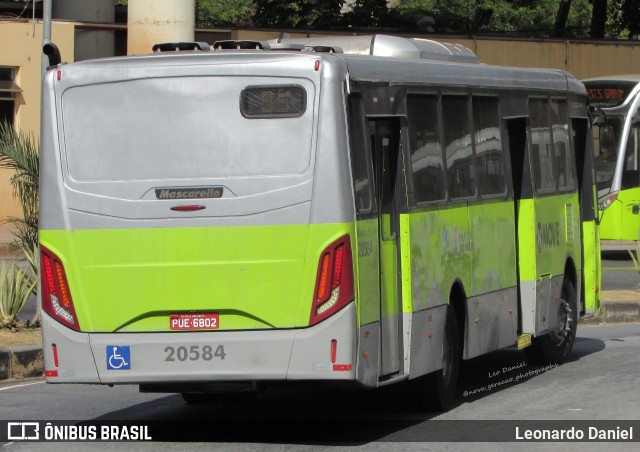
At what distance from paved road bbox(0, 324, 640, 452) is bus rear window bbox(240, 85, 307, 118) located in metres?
2.29

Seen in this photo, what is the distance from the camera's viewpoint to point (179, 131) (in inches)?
372

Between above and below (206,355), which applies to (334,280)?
above

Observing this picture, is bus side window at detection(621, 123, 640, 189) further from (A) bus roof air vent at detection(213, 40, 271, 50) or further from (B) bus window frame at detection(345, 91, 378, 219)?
(A) bus roof air vent at detection(213, 40, 271, 50)

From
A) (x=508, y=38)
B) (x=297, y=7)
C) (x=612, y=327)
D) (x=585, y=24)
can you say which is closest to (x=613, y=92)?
(x=508, y=38)

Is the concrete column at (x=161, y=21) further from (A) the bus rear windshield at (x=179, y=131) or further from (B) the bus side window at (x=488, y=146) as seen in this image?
(A) the bus rear windshield at (x=179, y=131)

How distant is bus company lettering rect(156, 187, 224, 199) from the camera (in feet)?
30.7

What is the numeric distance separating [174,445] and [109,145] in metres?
2.14

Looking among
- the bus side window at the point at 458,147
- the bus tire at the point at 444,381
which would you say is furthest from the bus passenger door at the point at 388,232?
the bus side window at the point at 458,147

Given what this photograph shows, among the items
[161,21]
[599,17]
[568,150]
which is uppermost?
[599,17]

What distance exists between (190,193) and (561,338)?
614 cm

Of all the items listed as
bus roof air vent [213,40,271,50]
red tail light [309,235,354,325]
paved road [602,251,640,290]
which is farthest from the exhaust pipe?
paved road [602,251,640,290]

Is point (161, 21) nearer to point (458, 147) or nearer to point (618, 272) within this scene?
point (458, 147)

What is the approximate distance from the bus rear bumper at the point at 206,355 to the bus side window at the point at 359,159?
2.61 feet

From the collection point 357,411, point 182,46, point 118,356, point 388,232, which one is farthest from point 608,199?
point 118,356
